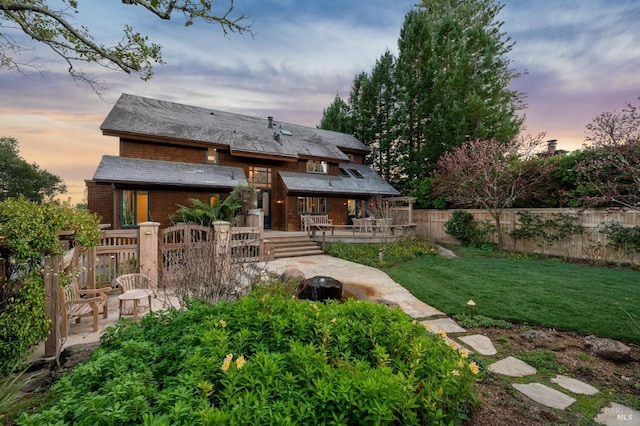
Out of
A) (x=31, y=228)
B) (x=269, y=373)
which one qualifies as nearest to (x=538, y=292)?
(x=269, y=373)

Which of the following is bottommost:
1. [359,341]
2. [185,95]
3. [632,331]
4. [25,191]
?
[632,331]

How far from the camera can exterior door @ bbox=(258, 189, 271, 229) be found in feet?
53.2

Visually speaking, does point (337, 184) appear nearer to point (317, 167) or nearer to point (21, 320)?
point (317, 167)

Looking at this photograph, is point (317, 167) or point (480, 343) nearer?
point (480, 343)

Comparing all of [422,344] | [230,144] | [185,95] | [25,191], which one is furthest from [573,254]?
[25,191]

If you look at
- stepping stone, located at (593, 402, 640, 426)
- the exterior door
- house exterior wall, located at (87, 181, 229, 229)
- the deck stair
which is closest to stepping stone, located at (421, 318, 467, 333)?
stepping stone, located at (593, 402, 640, 426)

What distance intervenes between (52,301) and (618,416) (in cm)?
621

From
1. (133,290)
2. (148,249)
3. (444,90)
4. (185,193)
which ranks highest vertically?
(444,90)

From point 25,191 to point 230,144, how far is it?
23.3m

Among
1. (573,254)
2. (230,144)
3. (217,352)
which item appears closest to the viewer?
(217,352)

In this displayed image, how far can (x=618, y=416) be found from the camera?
2.53m

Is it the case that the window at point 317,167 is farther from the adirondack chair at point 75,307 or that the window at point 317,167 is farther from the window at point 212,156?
the adirondack chair at point 75,307

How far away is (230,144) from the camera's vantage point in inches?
583

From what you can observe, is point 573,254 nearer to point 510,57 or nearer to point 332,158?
point 332,158
